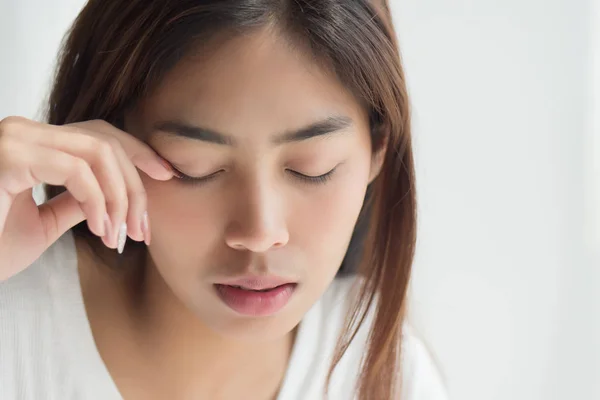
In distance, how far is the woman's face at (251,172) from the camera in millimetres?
805

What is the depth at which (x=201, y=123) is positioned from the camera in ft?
2.63

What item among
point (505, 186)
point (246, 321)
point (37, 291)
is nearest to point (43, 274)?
point (37, 291)

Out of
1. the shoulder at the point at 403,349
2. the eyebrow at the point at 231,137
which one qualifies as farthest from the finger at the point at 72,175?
the shoulder at the point at 403,349

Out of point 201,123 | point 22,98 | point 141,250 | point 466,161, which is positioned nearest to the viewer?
point 201,123

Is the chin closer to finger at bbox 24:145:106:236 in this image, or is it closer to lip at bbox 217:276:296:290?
lip at bbox 217:276:296:290

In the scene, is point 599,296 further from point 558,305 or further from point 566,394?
point 566,394

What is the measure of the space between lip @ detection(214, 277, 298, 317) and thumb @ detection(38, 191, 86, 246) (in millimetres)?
173

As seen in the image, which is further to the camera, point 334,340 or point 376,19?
A: point 334,340

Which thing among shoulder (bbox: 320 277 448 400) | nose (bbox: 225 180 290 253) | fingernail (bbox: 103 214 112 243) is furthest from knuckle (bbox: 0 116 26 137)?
shoulder (bbox: 320 277 448 400)

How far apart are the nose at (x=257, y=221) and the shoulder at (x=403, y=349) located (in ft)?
1.17

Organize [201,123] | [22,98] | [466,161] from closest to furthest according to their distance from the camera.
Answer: [201,123]
[22,98]
[466,161]

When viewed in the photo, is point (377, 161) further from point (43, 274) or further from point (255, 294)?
point (43, 274)

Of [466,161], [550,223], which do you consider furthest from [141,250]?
[550,223]

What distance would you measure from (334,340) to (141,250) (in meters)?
0.30
